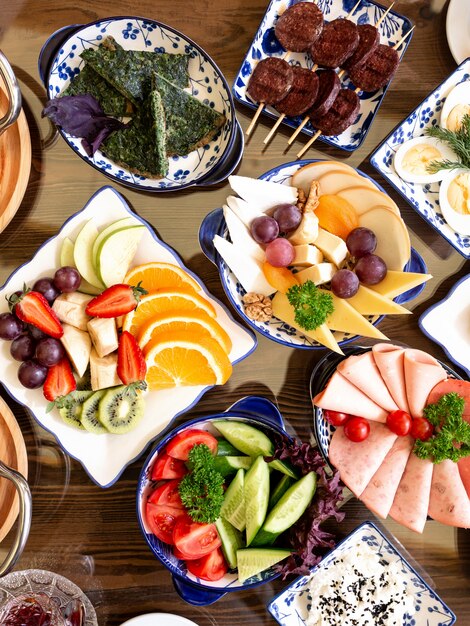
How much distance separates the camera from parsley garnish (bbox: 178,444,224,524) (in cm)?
174

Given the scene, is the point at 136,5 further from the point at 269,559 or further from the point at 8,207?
the point at 269,559

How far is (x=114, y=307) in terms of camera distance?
1788mm

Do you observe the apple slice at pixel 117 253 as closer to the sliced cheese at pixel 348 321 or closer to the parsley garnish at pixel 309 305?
the parsley garnish at pixel 309 305

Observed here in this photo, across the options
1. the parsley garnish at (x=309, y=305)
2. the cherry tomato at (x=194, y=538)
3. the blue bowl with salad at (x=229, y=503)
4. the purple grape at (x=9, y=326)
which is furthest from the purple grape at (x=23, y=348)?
the parsley garnish at (x=309, y=305)

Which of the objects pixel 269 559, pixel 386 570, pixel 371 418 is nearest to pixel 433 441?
pixel 371 418

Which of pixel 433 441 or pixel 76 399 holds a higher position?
pixel 433 441

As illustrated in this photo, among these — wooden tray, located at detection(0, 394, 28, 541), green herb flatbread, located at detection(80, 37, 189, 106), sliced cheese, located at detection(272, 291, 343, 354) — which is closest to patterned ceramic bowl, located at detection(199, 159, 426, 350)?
sliced cheese, located at detection(272, 291, 343, 354)

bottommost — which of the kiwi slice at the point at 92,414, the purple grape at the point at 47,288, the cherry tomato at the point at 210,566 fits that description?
the cherry tomato at the point at 210,566

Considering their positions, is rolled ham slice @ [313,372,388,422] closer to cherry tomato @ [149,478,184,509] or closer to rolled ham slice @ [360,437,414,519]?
rolled ham slice @ [360,437,414,519]

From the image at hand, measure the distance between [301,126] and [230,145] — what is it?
0.25m

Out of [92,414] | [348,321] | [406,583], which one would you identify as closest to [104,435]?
[92,414]

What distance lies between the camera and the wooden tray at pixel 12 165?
6.17ft

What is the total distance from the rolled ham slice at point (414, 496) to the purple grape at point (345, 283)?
59cm

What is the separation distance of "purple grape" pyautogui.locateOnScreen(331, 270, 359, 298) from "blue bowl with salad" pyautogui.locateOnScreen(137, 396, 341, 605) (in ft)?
1.54
